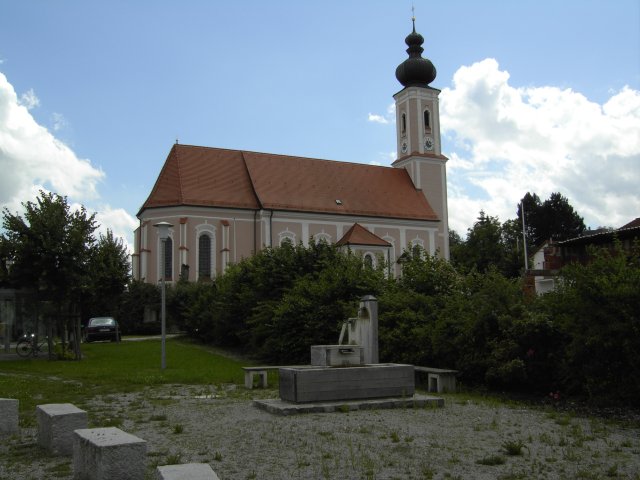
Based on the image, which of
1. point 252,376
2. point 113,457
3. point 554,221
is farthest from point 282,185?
point 113,457

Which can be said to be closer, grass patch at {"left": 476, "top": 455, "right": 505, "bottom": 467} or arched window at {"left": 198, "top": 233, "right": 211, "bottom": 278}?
grass patch at {"left": 476, "top": 455, "right": 505, "bottom": 467}

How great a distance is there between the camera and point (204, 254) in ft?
156

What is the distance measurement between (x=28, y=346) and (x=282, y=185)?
30.4 metres

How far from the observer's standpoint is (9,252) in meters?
20.6

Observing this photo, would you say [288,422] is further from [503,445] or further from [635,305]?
[635,305]

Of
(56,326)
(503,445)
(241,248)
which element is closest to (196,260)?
(241,248)

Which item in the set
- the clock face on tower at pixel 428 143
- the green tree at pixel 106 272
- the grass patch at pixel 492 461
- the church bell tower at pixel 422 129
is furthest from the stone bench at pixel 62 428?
the clock face on tower at pixel 428 143

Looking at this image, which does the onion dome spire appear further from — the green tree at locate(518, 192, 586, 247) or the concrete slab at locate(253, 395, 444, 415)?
the concrete slab at locate(253, 395, 444, 415)

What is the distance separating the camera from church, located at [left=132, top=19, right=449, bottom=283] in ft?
153

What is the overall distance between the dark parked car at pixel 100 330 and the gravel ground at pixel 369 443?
75.2 ft

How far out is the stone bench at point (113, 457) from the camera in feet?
18.1

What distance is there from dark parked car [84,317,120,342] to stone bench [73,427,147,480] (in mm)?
27494

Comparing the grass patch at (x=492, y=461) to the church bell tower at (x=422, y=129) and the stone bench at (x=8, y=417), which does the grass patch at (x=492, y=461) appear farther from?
the church bell tower at (x=422, y=129)

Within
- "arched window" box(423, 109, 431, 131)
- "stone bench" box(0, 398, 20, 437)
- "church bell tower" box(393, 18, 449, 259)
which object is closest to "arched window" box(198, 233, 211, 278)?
"church bell tower" box(393, 18, 449, 259)
